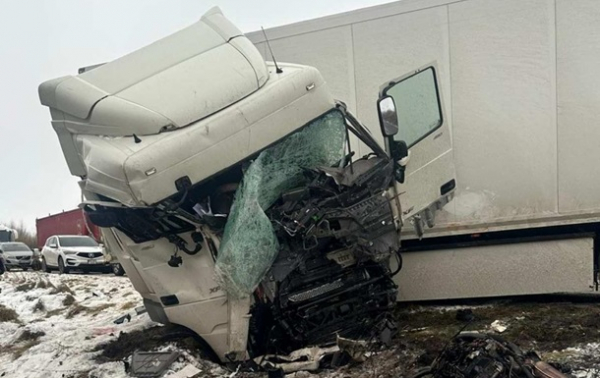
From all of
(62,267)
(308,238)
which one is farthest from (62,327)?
(62,267)

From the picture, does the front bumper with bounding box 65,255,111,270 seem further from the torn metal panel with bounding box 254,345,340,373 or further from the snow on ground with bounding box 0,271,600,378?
the torn metal panel with bounding box 254,345,340,373

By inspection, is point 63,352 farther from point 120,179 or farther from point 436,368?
point 436,368

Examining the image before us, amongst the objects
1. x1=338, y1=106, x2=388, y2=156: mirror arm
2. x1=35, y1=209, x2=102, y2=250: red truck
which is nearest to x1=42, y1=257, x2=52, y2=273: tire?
x1=35, y1=209, x2=102, y2=250: red truck

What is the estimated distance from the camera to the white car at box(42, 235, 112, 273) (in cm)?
1545

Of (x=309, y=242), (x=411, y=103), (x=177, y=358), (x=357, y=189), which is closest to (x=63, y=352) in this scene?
(x=177, y=358)

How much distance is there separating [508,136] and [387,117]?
5.50ft

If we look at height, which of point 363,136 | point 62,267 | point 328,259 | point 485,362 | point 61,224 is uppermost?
point 363,136

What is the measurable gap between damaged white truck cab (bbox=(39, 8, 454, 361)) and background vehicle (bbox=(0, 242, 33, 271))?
55.8 feet

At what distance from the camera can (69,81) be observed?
168 inches

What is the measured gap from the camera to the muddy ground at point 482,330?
3.98 metres

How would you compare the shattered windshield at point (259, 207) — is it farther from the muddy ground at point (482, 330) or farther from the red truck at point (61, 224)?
the red truck at point (61, 224)

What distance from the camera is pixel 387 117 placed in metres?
4.38

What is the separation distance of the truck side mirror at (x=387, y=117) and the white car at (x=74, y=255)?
12.3m

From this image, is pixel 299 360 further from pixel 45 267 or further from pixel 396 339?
pixel 45 267
